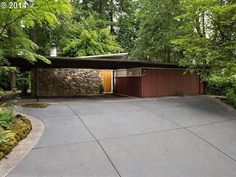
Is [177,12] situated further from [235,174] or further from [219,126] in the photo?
[235,174]

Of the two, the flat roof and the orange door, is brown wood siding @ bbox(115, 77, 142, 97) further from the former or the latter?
the flat roof

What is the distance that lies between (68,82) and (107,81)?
3.39 meters

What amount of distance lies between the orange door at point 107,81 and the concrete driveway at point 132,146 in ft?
30.9

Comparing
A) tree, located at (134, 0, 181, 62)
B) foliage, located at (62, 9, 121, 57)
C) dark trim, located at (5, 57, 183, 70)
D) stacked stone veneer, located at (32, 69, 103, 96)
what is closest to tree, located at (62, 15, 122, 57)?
foliage, located at (62, 9, 121, 57)

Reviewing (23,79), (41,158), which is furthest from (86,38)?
(41,158)

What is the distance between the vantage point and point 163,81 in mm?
13930

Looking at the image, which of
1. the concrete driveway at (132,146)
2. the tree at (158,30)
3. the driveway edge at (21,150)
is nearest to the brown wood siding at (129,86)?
the tree at (158,30)

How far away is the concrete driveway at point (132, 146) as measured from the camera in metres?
4.10

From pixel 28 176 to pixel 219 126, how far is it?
5706mm

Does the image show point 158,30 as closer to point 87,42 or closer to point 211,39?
point 211,39

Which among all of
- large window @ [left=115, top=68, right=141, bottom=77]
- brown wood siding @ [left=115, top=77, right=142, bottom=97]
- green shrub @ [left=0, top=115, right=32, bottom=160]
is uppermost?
large window @ [left=115, top=68, right=141, bottom=77]

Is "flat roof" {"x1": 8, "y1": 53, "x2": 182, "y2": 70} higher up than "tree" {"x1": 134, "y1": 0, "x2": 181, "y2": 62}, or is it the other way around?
"tree" {"x1": 134, "y1": 0, "x2": 181, "y2": 62}

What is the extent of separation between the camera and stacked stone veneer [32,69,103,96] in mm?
15141

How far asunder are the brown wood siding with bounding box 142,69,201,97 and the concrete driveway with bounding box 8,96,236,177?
4.85m
